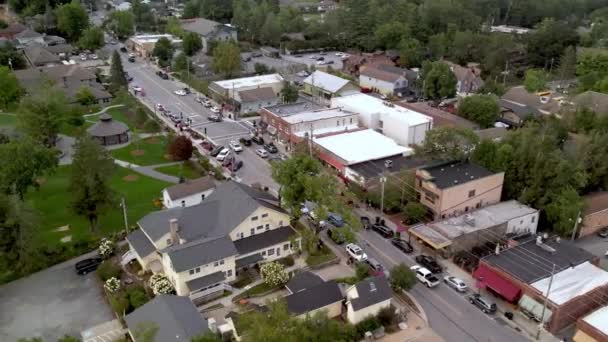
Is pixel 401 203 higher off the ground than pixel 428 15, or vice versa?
pixel 428 15

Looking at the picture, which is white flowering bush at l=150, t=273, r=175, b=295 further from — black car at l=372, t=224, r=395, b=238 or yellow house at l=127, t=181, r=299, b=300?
black car at l=372, t=224, r=395, b=238

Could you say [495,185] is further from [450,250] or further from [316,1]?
[316,1]

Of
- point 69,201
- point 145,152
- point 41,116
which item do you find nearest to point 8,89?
point 41,116

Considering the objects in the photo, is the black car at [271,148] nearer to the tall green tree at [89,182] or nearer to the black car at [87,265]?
the tall green tree at [89,182]

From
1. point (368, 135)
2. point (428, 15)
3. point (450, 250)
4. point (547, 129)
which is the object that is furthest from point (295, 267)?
point (428, 15)

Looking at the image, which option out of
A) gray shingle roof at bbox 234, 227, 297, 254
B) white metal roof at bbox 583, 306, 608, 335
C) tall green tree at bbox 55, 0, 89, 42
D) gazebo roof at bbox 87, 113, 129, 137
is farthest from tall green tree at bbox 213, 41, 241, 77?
white metal roof at bbox 583, 306, 608, 335

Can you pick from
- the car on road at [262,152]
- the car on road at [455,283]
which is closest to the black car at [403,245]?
the car on road at [455,283]
